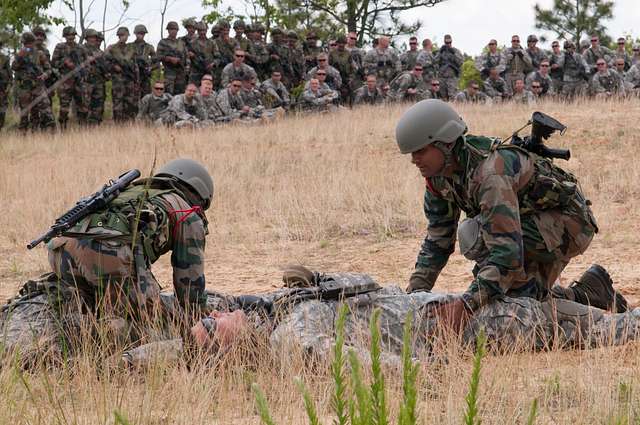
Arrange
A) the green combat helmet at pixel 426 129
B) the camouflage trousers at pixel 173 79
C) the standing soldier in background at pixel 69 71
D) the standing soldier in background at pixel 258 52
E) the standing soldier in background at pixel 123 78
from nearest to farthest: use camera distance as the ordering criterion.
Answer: the green combat helmet at pixel 426 129 → the standing soldier in background at pixel 69 71 → the standing soldier in background at pixel 123 78 → the camouflage trousers at pixel 173 79 → the standing soldier in background at pixel 258 52

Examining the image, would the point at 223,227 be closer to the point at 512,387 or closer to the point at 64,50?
the point at 512,387

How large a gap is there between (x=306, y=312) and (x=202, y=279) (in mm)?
647

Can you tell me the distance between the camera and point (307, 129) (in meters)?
14.6

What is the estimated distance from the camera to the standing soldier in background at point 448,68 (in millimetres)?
19672

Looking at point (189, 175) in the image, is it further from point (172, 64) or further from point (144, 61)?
point (144, 61)

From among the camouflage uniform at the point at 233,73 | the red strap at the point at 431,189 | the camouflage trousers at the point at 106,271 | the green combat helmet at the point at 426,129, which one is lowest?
the camouflage trousers at the point at 106,271

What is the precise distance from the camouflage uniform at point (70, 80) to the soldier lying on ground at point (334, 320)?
38.4 feet

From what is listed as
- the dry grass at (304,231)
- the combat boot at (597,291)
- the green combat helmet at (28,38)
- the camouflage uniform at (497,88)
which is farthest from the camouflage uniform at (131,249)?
the camouflage uniform at (497,88)

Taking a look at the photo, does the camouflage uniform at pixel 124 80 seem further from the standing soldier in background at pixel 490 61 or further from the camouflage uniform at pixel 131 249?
the camouflage uniform at pixel 131 249

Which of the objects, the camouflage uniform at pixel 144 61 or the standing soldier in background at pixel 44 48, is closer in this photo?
the standing soldier in background at pixel 44 48

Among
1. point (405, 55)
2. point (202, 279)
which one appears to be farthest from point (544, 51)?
point (202, 279)

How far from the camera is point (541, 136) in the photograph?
15.8ft

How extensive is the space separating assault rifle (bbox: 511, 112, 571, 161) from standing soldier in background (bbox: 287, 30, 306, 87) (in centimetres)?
1432

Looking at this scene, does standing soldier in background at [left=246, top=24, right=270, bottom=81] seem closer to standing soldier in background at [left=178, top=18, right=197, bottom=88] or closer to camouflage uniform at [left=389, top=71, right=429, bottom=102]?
standing soldier in background at [left=178, top=18, right=197, bottom=88]
